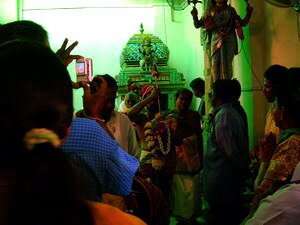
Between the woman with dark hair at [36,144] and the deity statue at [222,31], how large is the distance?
572 cm

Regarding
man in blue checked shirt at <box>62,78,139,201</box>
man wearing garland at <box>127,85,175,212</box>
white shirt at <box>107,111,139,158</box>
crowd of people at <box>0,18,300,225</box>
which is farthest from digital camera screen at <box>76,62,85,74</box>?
man wearing garland at <box>127,85,175,212</box>

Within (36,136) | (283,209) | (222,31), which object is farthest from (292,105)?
(222,31)

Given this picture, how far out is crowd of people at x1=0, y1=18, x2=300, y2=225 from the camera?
0.81 m

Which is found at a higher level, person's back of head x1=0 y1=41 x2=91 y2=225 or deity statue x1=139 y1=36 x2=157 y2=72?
deity statue x1=139 y1=36 x2=157 y2=72

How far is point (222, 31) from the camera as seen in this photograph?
6.52 m

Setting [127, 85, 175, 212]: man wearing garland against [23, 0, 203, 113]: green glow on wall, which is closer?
[127, 85, 175, 212]: man wearing garland

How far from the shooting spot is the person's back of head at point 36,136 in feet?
2.60

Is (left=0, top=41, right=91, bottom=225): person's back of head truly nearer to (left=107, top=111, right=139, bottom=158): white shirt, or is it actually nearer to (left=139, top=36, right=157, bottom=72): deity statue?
(left=107, top=111, right=139, bottom=158): white shirt

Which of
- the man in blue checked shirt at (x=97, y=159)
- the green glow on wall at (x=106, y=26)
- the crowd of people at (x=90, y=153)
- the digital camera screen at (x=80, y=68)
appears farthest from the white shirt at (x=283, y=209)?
the green glow on wall at (x=106, y=26)

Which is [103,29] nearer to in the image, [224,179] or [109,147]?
[224,179]

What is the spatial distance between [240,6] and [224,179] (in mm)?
4007

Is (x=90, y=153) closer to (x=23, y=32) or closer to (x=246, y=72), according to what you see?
(x=23, y=32)

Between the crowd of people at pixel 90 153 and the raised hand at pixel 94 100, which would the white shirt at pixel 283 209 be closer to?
the crowd of people at pixel 90 153

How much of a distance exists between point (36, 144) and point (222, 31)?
5.94 metres
